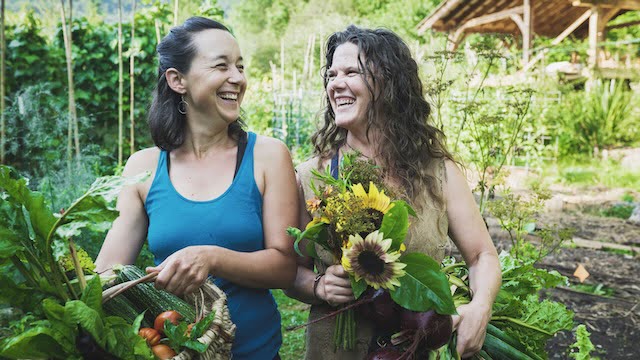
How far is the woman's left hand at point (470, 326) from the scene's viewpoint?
5.83ft

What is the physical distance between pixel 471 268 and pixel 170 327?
998 mm

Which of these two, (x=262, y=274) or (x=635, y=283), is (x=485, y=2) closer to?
(x=635, y=283)

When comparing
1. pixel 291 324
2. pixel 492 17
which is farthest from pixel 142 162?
pixel 492 17

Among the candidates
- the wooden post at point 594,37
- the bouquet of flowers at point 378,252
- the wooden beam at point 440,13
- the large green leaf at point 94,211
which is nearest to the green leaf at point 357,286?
the bouquet of flowers at point 378,252

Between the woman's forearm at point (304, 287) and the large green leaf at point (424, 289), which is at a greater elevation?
the large green leaf at point (424, 289)

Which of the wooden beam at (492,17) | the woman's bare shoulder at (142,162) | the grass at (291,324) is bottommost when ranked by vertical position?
the grass at (291,324)

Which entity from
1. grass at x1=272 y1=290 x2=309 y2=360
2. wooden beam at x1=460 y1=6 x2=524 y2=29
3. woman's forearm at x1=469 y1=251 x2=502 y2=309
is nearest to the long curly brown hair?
woman's forearm at x1=469 y1=251 x2=502 y2=309

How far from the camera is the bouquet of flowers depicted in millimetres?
1592

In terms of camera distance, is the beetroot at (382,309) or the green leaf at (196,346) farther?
the beetroot at (382,309)

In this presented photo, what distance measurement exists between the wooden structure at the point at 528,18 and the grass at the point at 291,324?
398 inches

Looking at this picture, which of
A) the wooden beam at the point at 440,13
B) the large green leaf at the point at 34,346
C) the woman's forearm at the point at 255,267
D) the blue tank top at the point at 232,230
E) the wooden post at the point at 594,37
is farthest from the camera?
the wooden beam at the point at 440,13

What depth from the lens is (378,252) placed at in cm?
158

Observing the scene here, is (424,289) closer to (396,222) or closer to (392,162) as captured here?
(396,222)

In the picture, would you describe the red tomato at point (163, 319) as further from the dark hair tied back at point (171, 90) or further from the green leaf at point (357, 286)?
the dark hair tied back at point (171, 90)
